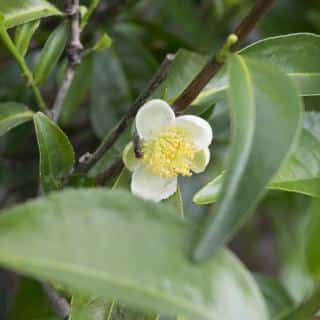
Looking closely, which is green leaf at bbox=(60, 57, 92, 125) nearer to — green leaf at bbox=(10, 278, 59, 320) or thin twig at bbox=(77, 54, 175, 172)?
green leaf at bbox=(10, 278, 59, 320)

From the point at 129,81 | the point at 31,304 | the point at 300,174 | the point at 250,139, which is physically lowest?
the point at 31,304

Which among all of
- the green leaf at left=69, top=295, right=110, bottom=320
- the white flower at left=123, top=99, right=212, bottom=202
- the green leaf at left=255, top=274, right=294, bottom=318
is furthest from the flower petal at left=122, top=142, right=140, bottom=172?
the green leaf at left=255, top=274, right=294, bottom=318

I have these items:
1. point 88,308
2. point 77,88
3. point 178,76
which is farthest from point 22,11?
point 77,88

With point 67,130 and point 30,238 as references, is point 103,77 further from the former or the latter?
point 30,238

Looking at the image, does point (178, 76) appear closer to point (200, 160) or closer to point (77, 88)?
point (200, 160)

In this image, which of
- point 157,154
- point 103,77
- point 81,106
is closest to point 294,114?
point 157,154

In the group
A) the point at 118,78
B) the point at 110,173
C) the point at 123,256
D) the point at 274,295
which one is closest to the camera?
the point at 123,256

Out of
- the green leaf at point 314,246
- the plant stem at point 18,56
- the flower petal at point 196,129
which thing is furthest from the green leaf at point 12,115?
the green leaf at point 314,246
